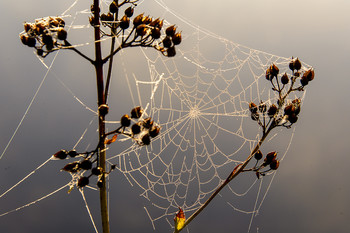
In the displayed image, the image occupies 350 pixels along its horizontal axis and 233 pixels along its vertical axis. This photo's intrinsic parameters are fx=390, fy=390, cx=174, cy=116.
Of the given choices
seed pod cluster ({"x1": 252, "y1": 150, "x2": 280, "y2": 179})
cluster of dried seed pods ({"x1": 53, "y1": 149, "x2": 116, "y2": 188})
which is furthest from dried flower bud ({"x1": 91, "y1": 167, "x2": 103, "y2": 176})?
seed pod cluster ({"x1": 252, "y1": 150, "x2": 280, "y2": 179})

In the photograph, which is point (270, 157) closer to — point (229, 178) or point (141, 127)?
point (229, 178)

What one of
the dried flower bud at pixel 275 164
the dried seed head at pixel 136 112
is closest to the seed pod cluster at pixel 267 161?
the dried flower bud at pixel 275 164

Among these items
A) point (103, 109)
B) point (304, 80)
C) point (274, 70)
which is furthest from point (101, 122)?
point (304, 80)

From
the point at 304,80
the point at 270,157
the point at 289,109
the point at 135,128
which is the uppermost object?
the point at 304,80

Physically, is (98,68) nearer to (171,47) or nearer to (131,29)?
(131,29)

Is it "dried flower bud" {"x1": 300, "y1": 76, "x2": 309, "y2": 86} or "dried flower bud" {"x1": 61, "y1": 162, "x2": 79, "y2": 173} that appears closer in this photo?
"dried flower bud" {"x1": 61, "y1": 162, "x2": 79, "y2": 173}

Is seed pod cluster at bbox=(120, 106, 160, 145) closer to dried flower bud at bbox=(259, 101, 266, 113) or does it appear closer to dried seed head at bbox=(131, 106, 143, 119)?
dried seed head at bbox=(131, 106, 143, 119)

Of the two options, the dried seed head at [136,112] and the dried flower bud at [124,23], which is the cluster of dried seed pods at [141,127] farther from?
the dried flower bud at [124,23]

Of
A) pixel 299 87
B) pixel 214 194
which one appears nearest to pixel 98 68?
pixel 214 194
